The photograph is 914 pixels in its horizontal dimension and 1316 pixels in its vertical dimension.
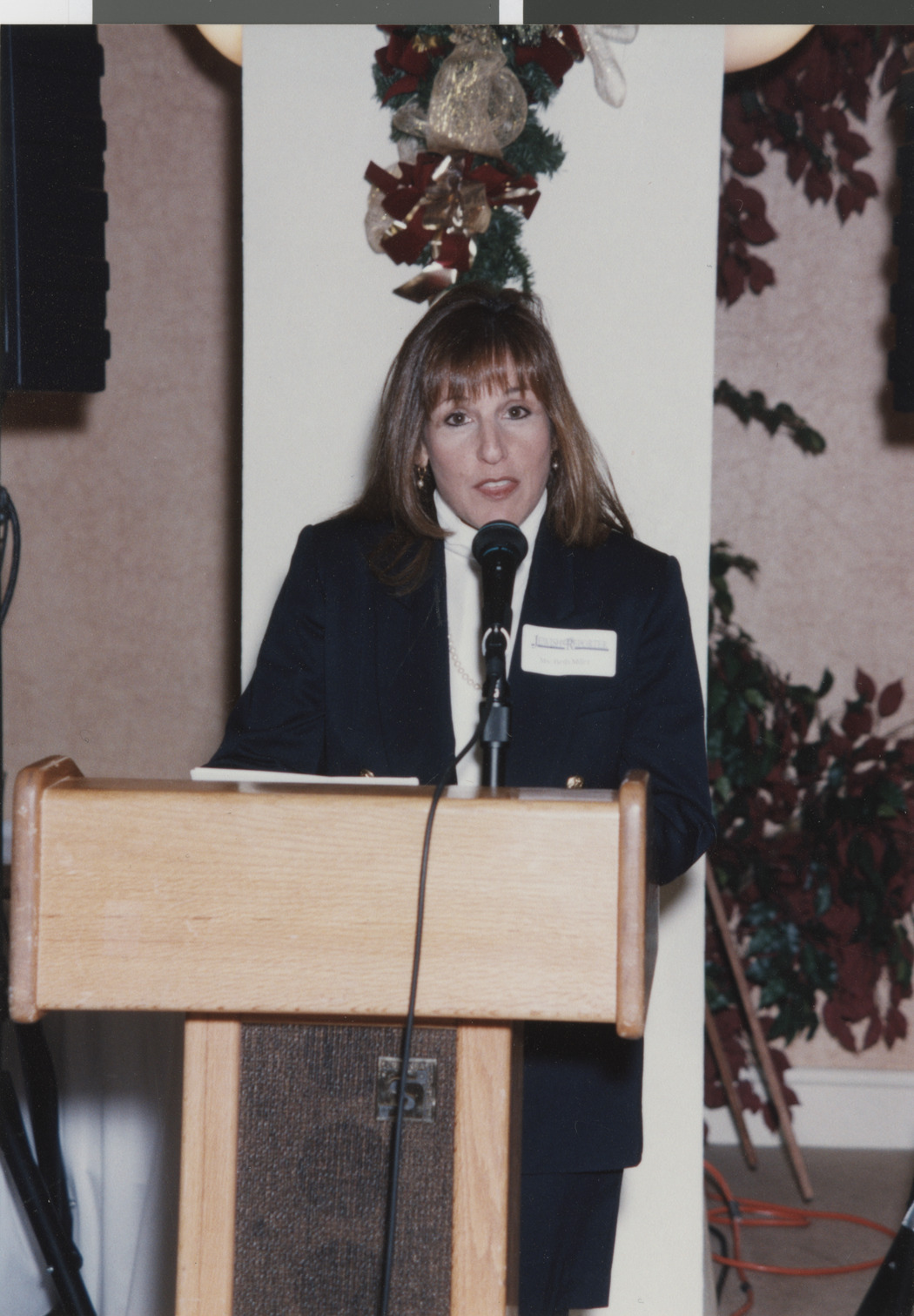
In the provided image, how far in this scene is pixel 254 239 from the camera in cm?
206

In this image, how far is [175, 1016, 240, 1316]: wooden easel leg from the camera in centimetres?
112

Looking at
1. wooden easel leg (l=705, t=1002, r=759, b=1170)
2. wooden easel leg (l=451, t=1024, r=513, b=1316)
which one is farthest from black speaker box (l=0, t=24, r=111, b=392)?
wooden easel leg (l=705, t=1002, r=759, b=1170)

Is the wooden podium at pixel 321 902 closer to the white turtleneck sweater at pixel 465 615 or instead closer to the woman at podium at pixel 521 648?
the woman at podium at pixel 521 648

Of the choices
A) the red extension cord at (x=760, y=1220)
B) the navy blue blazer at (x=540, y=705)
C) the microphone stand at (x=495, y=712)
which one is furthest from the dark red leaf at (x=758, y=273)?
the microphone stand at (x=495, y=712)

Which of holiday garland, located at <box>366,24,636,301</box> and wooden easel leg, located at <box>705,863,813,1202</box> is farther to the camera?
wooden easel leg, located at <box>705,863,813,1202</box>

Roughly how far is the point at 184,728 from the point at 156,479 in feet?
2.10

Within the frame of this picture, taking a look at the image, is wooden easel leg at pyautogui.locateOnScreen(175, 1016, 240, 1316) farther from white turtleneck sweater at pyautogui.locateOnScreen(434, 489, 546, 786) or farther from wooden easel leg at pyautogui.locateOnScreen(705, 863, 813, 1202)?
wooden easel leg at pyautogui.locateOnScreen(705, 863, 813, 1202)

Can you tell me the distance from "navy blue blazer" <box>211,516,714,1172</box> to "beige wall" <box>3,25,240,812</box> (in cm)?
152

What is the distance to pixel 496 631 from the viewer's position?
1.12m

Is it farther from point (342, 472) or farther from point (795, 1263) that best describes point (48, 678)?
point (795, 1263)

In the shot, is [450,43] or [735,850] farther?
[735,850]

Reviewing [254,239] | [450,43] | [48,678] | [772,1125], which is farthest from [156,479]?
[772,1125]

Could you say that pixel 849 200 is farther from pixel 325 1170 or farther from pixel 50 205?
pixel 325 1170

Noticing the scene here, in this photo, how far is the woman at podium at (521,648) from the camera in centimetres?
154
